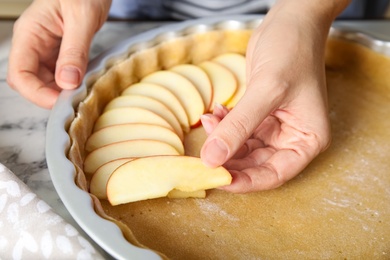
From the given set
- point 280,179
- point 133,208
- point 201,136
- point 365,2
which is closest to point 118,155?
point 133,208

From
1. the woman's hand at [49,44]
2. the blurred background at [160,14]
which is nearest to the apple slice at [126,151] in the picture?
the woman's hand at [49,44]

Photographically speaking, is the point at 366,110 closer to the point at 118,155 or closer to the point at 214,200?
the point at 214,200

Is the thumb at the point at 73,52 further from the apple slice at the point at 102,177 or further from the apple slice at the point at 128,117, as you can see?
the apple slice at the point at 102,177

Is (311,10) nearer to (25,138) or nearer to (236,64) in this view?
(236,64)

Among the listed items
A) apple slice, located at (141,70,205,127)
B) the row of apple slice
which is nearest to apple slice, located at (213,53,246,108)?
the row of apple slice

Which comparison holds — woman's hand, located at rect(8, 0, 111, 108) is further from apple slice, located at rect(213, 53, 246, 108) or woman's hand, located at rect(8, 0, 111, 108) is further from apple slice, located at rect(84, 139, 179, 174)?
apple slice, located at rect(213, 53, 246, 108)
